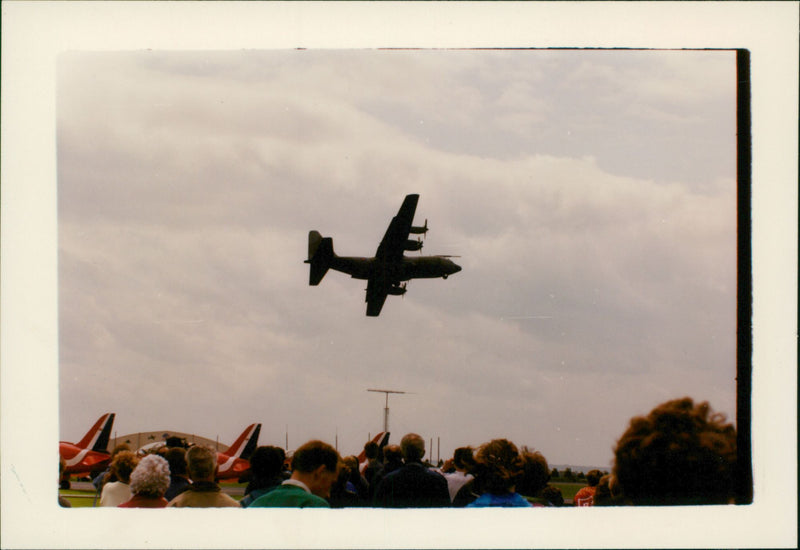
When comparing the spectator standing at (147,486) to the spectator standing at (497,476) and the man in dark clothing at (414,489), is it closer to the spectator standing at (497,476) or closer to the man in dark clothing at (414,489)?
the man in dark clothing at (414,489)

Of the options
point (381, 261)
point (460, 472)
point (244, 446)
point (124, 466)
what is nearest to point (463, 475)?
point (460, 472)

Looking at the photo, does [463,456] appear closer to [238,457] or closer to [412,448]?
[412,448]

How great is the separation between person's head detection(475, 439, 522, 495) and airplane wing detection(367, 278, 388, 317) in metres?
2.40

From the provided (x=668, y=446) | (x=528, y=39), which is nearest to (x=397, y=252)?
(x=528, y=39)

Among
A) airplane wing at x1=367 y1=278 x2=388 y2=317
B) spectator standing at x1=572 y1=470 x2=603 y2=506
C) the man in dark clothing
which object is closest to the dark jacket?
the man in dark clothing

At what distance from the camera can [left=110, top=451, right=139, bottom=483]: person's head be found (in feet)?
15.9

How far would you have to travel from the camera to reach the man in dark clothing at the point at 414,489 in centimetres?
456

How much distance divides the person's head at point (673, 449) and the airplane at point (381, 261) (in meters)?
3.15

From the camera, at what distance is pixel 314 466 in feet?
12.2

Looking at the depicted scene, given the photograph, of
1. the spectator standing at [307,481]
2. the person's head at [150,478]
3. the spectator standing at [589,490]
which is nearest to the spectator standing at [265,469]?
the person's head at [150,478]

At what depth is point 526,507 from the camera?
3.80 m

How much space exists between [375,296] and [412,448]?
7.69ft

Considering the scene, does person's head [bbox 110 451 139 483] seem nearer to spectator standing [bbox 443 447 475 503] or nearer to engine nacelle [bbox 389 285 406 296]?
spectator standing [bbox 443 447 475 503]

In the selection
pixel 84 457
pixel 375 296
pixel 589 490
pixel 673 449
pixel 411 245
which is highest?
pixel 411 245
